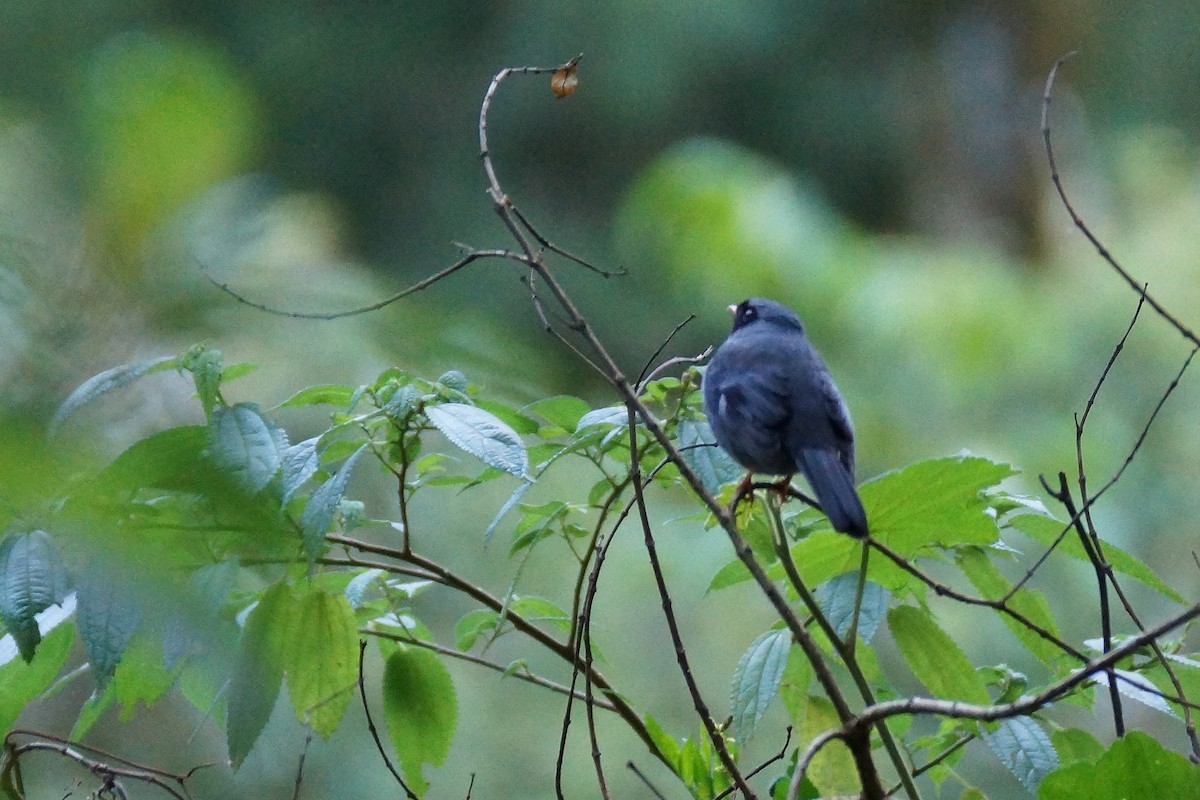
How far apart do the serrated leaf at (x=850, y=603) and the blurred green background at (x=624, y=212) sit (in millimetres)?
494

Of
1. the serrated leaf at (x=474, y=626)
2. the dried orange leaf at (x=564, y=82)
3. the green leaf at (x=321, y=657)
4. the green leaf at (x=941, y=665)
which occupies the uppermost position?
the dried orange leaf at (x=564, y=82)

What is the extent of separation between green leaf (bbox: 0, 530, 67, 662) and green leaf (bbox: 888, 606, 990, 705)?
0.77 meters

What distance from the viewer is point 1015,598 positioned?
1236mm

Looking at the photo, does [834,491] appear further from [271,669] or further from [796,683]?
[271,669]

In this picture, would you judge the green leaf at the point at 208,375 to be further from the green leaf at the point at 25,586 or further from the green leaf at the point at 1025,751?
the green leaf at the point at 1025,751

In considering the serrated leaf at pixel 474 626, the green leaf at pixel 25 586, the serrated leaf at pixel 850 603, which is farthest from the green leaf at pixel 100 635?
the serrated leaf at pixel 850 603

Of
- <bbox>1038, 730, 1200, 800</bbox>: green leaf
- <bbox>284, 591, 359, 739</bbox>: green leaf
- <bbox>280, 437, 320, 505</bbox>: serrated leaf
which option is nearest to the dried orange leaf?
<bbox>280, 437, 320, 505</bbox>: serrated leaf

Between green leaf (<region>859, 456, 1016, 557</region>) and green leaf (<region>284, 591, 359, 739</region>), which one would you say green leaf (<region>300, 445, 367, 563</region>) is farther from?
green leaf (<region>859, 456, 1016, 557</region>)

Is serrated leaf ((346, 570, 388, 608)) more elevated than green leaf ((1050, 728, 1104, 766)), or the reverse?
serrated leaf ((346, 570, 388, 608))

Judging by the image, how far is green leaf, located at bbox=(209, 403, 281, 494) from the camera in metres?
0.50

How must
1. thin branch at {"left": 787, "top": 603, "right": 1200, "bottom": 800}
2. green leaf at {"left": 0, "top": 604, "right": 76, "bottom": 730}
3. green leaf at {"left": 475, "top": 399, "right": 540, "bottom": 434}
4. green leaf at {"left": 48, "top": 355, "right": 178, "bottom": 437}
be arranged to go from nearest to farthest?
green leaf at {"left": 48, "top": 355, "right": 178, "bottom": 437}
thin branch at {"left": 787, "top": 603, "right": 1200, "bottom": 800}
green leaf at {"left": 0, "top": 604, "right": 76, "bottom": 730}
green leaf at {"left": 475, "top": 399, "right": 540, "bottom": 434}

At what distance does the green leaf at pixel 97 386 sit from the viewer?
0.41m

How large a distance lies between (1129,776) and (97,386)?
92 cm

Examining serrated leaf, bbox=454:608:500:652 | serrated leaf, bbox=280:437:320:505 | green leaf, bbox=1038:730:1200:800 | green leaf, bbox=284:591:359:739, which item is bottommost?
green leaf, bbox=1038:730:1200:800
